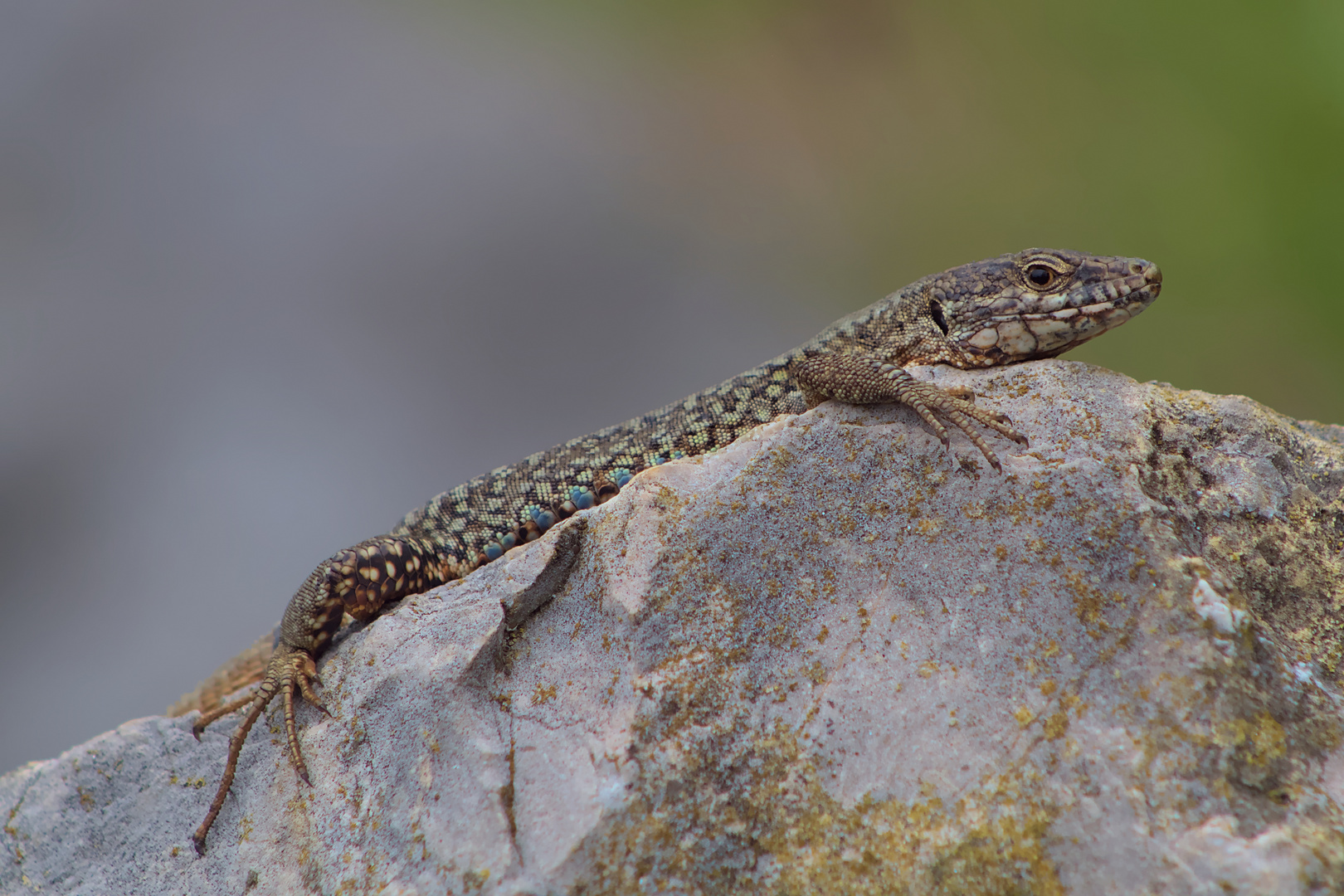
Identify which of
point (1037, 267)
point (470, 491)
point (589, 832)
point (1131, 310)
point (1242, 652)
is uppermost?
point (1037, 267)

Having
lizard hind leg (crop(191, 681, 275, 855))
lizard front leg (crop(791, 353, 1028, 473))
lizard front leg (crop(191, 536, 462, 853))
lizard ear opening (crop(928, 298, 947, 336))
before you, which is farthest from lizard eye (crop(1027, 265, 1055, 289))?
lizard hind leg (crop(191, 681, 275, 855))

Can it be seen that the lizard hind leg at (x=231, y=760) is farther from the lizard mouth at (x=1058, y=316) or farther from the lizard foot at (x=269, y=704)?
the lizard mouth at (x=1058, y=316)

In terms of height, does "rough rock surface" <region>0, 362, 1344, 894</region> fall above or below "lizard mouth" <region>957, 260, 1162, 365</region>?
below

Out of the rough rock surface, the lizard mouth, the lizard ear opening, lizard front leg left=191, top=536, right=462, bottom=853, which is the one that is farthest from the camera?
the lizard ear opening

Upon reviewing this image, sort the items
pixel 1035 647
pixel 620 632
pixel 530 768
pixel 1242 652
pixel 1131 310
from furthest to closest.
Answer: pixel 1131 310 < pixel 620 632 < pixel 530 768 < pixel 1035 647 < pixel 1242 652

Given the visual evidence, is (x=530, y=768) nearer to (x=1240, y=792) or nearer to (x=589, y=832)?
(x=589, y=832)

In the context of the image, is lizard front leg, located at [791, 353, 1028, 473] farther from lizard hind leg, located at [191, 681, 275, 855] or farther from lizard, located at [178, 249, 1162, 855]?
lizard hind leg, located at [191, 681, 275, 855]

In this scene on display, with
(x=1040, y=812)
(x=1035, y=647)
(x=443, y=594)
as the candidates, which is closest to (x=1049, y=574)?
(x=1035, y=647)
